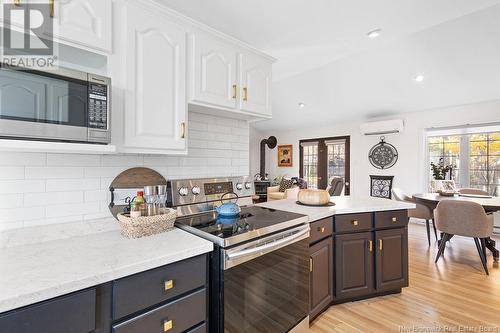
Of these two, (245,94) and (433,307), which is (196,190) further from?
(433,307)

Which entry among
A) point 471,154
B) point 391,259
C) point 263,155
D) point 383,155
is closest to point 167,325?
point 391,259

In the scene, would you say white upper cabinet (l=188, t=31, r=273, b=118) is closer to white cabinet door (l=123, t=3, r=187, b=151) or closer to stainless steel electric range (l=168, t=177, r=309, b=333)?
white cabinet door (l=123, t=3, r=187, b=151)

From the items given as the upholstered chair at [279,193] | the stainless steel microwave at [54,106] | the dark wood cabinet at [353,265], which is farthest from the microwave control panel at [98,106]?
the upholstered chair at [279,193]

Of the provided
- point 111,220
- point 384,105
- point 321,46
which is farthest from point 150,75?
point 384,105

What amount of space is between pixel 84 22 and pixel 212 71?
74 cm

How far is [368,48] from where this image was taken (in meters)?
3.26

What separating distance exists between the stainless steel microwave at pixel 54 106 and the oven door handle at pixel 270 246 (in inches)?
33.1

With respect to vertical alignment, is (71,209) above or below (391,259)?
above

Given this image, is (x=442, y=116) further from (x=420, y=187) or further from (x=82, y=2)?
(x=82, y=2)

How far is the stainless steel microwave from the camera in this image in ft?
2.94

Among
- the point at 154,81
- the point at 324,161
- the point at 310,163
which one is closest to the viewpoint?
the point at 154,81

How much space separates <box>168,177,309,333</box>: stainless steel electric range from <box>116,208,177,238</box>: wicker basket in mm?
158

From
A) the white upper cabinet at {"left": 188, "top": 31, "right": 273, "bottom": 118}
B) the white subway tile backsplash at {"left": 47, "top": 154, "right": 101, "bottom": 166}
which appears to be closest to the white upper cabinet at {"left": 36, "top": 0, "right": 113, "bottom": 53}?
the white upper cabinet at {"left": 188, "top": 31, "right": 273, "bottom": 118}

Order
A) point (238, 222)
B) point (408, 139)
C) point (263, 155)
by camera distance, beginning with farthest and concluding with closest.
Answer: point (263, 155), point (408, 139), point (238, 222)
